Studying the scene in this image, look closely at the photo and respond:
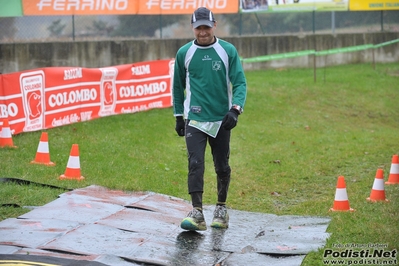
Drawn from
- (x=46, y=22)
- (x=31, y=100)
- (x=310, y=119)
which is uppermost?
(x=46, y=22)

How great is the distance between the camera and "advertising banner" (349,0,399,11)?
28977 mm

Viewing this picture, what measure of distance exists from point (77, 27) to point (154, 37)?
2.95 m

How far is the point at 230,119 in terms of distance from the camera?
7230mm

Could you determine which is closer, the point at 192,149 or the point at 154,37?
the point at 192,149

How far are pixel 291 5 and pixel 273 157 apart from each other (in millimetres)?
15249

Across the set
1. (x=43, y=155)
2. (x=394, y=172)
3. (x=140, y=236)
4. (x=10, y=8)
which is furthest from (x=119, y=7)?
(x=140, y=236)

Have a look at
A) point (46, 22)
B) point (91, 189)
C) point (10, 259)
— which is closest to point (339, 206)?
point (91, 189)

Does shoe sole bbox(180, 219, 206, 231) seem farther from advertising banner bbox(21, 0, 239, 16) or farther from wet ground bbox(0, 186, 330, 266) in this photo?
advertising banner bbox(21, 0, 239, 16)

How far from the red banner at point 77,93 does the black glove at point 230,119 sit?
7.09 meters

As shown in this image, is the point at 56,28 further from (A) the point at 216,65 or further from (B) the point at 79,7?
(A) the point at 216,65

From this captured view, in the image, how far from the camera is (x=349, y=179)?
1192cm

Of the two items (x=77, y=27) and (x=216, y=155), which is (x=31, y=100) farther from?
(x=77, y=27)

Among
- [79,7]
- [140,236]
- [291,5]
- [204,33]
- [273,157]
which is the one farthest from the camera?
[291,5]

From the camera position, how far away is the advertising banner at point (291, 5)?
26906 mm
